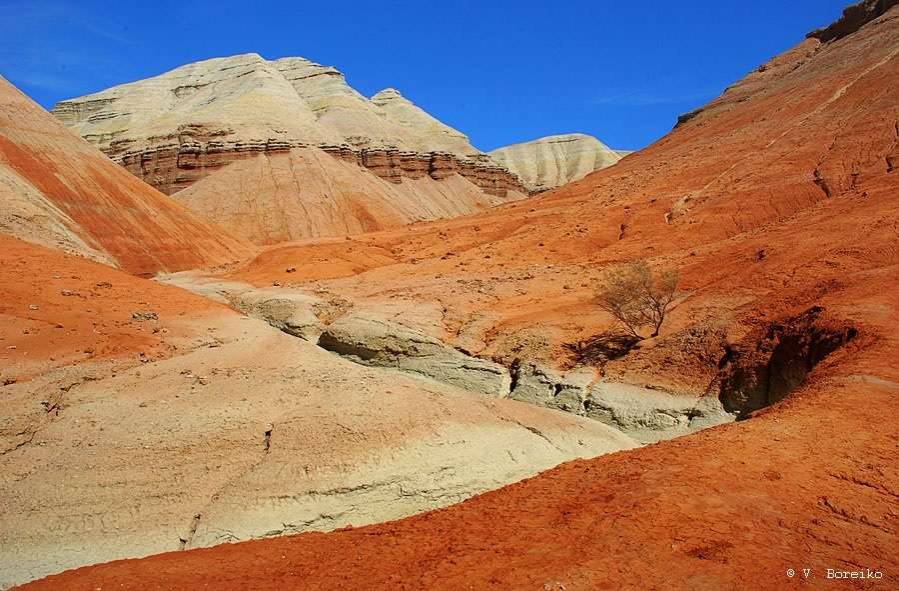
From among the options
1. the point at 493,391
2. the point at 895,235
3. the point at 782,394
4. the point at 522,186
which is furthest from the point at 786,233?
the point at 522,186

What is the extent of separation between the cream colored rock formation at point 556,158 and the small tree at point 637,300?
320ft

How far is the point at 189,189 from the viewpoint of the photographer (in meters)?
55.8

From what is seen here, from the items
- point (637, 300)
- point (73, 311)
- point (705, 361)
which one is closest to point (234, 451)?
point (73, 311)

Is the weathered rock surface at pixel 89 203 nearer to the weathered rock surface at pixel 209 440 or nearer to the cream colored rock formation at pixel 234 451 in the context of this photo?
the weathered rock surface at pixel 209 440

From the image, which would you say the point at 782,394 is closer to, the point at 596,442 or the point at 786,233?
the point at 596,442

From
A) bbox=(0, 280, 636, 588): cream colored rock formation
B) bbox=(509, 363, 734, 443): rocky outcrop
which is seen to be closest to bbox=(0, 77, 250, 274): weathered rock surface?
bbox=(0, 280, 636, 588): cream colored rock formation

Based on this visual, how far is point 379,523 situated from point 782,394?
784 cm

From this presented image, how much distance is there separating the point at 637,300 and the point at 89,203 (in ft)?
98.4

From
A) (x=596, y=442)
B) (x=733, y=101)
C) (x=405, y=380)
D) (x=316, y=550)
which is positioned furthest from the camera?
(x=733, y=101)

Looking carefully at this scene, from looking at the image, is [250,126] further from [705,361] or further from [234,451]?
[234,451]

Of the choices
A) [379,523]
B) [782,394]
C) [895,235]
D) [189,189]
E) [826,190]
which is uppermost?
[189,189]

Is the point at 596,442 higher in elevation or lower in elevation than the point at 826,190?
lower

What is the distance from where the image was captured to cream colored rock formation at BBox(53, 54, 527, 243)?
53762 millimetres

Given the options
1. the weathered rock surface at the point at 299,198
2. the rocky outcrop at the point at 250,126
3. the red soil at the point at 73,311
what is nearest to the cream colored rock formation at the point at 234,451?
the red soil at the point at 73,311
